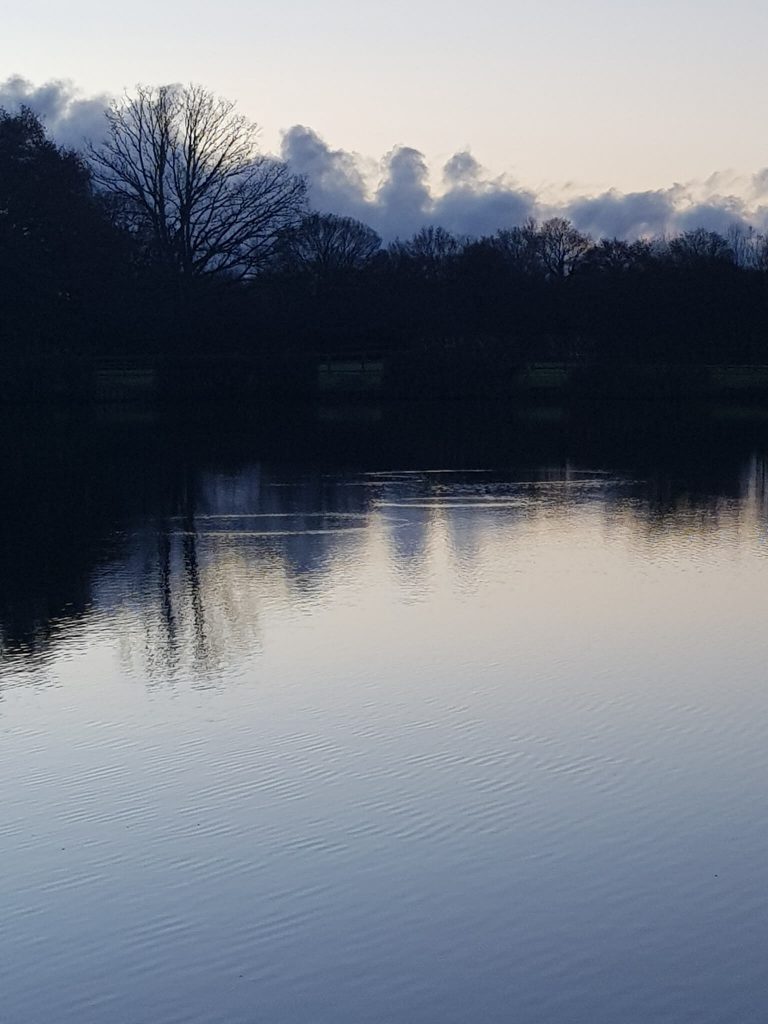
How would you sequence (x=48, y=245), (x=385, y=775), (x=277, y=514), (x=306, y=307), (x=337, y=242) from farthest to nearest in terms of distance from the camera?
(x=337, y=242) → (x=306, y=307) → (x=48, y=245) → (x=277, y=514) → (x=385, y=775)

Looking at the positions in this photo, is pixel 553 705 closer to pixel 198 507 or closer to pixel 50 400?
pixel 198 507

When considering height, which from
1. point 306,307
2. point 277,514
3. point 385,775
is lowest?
point 385,775

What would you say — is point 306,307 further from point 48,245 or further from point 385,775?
point 385,775

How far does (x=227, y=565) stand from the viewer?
53.3 feet

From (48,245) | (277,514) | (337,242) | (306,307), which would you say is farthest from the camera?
(337,242)

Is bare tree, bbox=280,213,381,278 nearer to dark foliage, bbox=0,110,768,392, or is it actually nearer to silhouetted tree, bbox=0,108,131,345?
dark foliage, bbox=0,110,768,392

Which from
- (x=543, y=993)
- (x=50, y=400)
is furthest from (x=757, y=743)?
(x=50, y=400)

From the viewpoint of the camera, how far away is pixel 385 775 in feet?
27.5

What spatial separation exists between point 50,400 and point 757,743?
43.0 meters

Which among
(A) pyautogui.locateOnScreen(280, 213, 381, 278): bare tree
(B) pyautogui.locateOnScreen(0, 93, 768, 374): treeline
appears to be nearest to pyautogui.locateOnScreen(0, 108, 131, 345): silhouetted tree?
(B) pyautogui.locateOnScreen(0, 93, 768, 374): treeline

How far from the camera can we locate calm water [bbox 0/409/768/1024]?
5.92 meters

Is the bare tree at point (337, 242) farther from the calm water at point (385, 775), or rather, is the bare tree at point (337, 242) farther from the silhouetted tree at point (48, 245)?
the calm water at point (385, 775)

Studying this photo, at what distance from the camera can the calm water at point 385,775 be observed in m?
5.92

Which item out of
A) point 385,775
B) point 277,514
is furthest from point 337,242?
point 385,775
